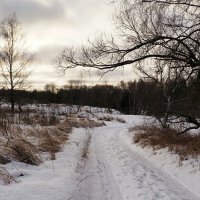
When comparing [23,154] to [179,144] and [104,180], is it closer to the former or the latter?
[104,180]

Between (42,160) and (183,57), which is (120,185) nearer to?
(42,160)

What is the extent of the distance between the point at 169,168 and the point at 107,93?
98476 mm

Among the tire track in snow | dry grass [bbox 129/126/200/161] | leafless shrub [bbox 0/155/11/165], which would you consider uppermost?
leafless shrub [bbox 0/155/11/165]

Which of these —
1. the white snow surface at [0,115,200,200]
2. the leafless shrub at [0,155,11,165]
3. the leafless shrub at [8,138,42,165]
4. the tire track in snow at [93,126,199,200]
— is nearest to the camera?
the white snow surface at [0,115,200,200]

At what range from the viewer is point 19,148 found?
9.55 metres

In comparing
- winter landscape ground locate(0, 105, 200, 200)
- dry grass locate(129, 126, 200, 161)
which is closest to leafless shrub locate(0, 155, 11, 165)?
winter landscape ground locate(0, 105, 200, 200)

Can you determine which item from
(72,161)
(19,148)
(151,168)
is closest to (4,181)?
(19,148)

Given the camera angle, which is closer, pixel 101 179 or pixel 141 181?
pixel 141 181

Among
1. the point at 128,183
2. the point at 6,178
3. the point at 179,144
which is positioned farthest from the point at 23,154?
the point at 179,144

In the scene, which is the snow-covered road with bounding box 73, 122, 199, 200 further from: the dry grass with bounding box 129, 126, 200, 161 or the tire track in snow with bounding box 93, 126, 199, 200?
the dry grass with bounding box 129, 126, 200, 161

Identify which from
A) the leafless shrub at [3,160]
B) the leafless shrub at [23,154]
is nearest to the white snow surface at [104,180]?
the leafless shrub at [3,160]

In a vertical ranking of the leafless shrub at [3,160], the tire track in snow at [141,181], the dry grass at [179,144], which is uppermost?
the leafless shrub at [3,160]

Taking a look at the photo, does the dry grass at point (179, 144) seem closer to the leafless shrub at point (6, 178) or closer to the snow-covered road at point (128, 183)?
the snow-covered road at point (128, 183)

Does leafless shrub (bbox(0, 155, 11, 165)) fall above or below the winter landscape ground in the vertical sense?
above
